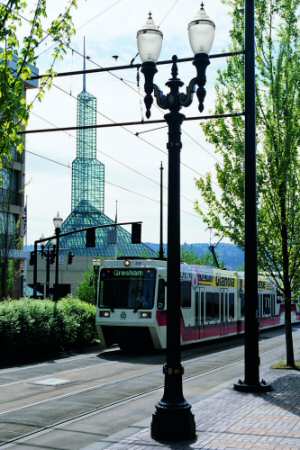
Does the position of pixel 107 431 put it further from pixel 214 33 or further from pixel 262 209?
pixel 262 209

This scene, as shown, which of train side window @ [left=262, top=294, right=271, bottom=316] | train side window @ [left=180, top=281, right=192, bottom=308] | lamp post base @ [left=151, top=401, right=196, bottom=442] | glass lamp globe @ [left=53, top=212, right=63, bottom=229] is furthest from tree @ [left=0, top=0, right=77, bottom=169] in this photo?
train side window @ [left=262, top=294, right=271, bottom=316]

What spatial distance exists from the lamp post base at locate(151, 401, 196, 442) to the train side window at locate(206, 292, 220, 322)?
688 inches

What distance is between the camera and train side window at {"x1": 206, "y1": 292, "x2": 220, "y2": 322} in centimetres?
2667

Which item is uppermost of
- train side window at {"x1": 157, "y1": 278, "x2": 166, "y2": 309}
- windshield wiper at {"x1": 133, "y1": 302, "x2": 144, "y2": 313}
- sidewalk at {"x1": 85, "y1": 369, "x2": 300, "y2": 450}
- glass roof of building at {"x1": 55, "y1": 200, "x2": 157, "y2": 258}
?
glass roof of building at {"x1": 55, "y1": 200, "x2": 157, "y2": 258}

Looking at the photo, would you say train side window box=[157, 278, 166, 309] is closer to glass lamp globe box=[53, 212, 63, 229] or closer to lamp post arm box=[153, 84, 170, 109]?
glass lamp globe box=[53, 212, 63, 229]

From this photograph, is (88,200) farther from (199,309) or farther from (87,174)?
(199,309)

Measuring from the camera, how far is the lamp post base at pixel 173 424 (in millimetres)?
9008

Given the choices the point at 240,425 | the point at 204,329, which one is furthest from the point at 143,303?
the point at 240,425

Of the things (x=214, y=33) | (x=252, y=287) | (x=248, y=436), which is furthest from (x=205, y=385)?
(x=214, y=33)

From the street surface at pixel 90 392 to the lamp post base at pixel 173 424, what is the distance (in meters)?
0.71

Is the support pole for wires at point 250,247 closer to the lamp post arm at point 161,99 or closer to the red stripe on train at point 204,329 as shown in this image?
the lamp post arm at point 161,99

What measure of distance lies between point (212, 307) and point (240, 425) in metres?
17.5

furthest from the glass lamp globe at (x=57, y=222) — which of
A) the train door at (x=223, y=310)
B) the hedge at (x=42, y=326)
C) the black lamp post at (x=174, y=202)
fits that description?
the black lamp post at (x=174, y=202)

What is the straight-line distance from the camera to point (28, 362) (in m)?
20.3
